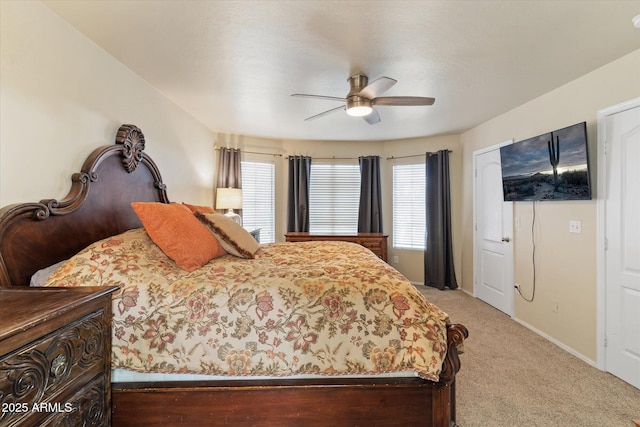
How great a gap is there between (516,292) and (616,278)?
116 cm

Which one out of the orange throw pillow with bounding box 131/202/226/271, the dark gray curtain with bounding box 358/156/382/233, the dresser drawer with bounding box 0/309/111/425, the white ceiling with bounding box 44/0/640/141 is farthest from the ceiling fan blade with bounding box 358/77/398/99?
the dark gray curtain with bounding box 358/156/382/233

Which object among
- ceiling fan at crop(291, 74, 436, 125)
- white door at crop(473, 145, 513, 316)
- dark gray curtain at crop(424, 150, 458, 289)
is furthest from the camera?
dark gray curtain at crop(424, 150, 458, 289)

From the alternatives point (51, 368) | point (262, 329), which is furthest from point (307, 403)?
point (51, 368)

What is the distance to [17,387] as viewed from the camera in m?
0.83

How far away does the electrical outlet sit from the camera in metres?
2.57

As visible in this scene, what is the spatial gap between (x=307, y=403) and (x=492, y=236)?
3.44 metres

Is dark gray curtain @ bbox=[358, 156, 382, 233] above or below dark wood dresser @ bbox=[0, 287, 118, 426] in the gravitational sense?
above

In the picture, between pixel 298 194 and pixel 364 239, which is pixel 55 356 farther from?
pixel 298 194

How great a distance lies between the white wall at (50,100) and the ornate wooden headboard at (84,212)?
100 mm

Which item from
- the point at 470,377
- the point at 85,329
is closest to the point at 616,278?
the point at 470,377

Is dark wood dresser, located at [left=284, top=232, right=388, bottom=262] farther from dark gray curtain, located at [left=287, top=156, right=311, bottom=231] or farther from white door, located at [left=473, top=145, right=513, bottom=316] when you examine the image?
white door, located at [left=473, top=145, right=513, bottom=316]

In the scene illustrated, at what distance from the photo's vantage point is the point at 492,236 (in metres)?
3.78

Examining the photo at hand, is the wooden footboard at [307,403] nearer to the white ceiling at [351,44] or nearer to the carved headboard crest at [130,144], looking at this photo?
the carved headboard crest at [130,144]

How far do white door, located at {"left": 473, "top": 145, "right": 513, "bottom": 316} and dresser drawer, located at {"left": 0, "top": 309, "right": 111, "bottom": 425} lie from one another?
396 cm
